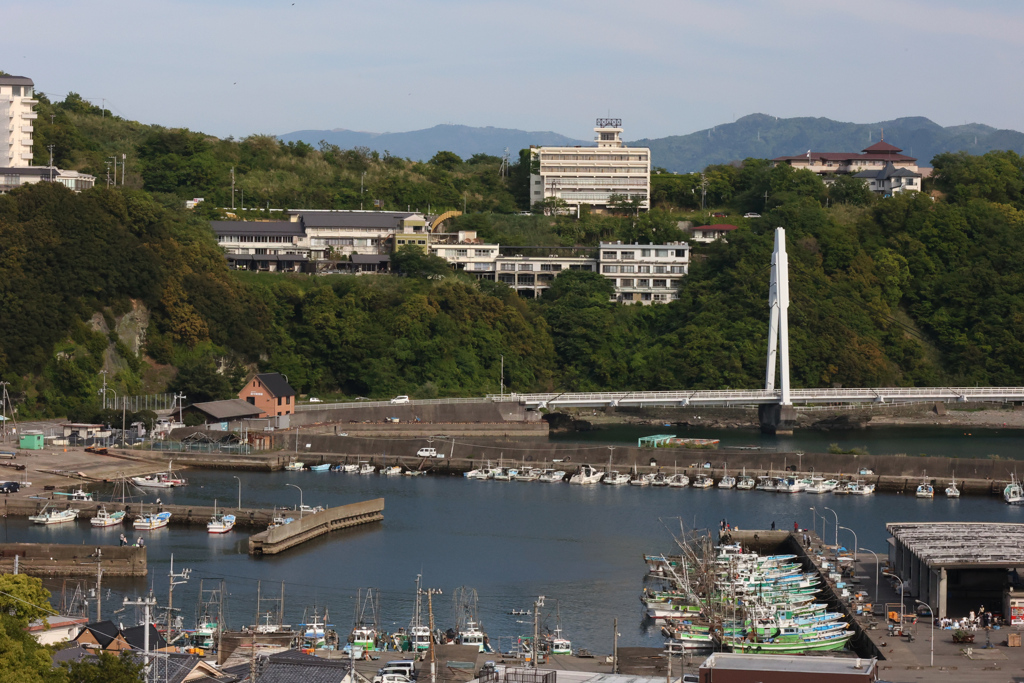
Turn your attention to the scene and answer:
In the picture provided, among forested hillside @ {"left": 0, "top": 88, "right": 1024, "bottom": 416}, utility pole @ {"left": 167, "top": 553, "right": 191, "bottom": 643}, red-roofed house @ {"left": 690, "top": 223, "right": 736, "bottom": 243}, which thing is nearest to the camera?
utility pole @ {"left": 167, "top": 553, "right": 191, "bottom": 643}

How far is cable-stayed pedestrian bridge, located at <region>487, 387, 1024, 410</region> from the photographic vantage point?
148 ft

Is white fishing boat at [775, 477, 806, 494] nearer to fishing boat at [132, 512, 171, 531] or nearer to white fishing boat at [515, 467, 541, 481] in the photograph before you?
white fishing boat at [515, 467, 541, 481]

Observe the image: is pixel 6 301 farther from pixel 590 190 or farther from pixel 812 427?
pixel 590 190

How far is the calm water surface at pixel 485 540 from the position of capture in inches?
939

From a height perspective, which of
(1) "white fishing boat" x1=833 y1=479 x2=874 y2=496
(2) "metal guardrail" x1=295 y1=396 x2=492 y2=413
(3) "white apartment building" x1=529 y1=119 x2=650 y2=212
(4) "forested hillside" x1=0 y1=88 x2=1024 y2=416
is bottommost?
(1) "white fishing boat" x1=833 y1=479 x2=874 y2=496

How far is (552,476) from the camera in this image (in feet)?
122

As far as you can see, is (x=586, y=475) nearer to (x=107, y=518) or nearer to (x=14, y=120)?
(x=107, y=518)

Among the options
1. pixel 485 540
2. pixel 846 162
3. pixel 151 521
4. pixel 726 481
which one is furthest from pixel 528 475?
pixel 846 162

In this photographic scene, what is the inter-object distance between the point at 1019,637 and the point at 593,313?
113ft

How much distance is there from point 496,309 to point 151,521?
79.2 ft

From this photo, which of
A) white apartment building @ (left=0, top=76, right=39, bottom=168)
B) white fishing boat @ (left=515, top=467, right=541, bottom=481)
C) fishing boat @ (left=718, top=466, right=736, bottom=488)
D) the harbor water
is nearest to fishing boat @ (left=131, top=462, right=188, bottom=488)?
the harbor water

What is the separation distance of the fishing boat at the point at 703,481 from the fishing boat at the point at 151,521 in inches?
538

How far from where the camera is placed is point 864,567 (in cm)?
2533

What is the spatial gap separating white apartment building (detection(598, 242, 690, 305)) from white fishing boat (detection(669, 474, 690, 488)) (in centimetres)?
2124
